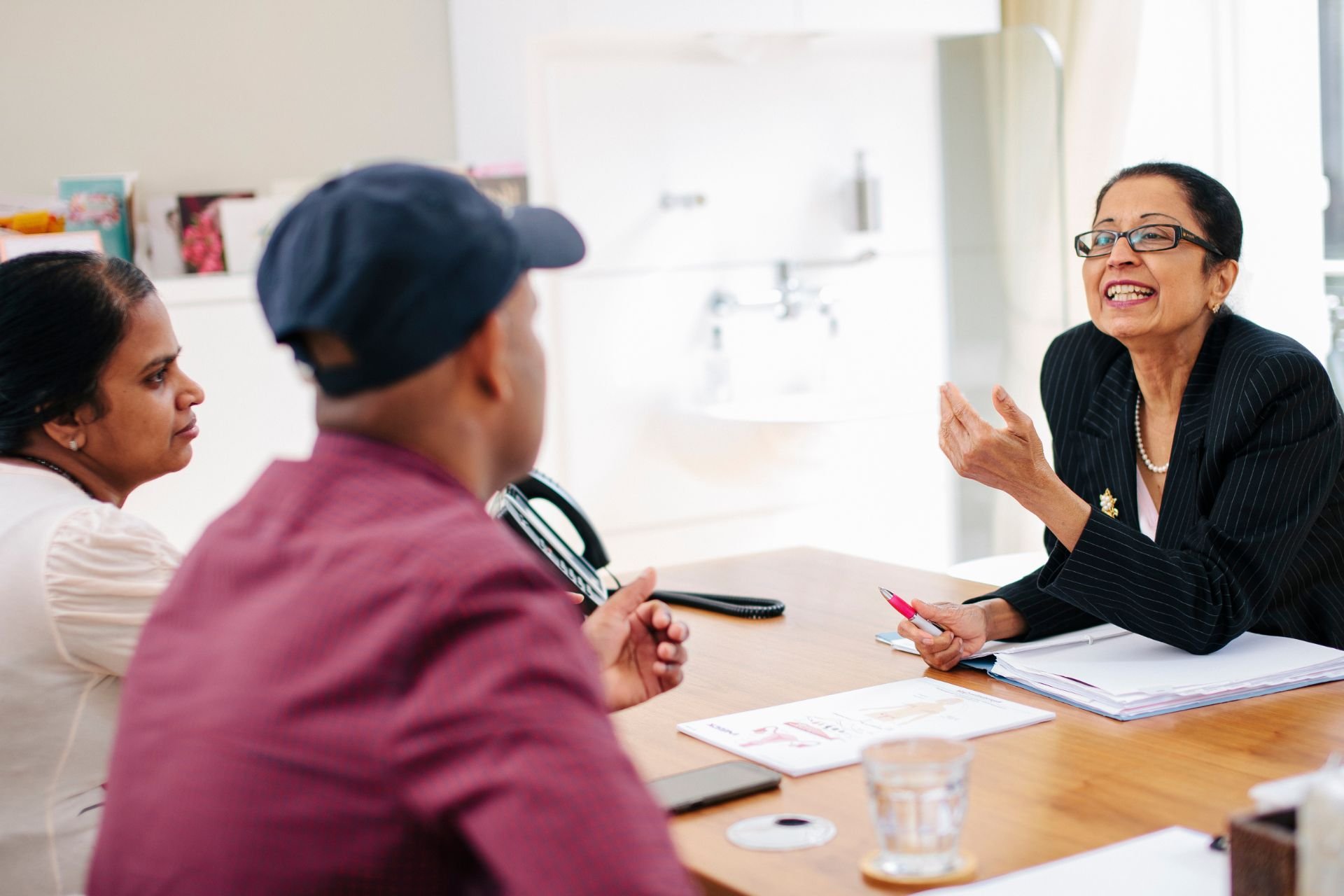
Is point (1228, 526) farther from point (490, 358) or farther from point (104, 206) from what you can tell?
point (104, 206)

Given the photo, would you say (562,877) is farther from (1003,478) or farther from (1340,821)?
(1003,478)

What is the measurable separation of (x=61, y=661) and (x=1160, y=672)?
1214 mm

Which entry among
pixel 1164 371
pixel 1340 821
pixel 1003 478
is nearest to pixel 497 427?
pixel 1340 821

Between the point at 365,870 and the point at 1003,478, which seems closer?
the point at 365,870

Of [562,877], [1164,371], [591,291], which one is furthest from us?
[591,291]

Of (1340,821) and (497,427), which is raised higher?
(497,427)

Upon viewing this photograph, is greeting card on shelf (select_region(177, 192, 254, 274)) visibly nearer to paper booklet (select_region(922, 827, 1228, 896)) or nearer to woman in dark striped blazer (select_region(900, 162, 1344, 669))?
woman in dark striped blazer (select_region(900, 162, 1344, 669))

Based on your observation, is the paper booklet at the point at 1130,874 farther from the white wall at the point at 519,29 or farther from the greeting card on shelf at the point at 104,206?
the greeting card on shelf at the point at 104,206

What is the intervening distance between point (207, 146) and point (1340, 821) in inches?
136

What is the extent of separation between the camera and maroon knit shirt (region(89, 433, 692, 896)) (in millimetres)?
681

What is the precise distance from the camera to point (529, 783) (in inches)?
26.6

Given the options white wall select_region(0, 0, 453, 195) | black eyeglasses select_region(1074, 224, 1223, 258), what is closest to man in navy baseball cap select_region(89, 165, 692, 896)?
black eyeglasses select_region(1074, 224, 1223, 258)

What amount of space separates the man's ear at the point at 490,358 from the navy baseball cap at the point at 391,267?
0.01m

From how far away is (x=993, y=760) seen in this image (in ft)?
4.34
